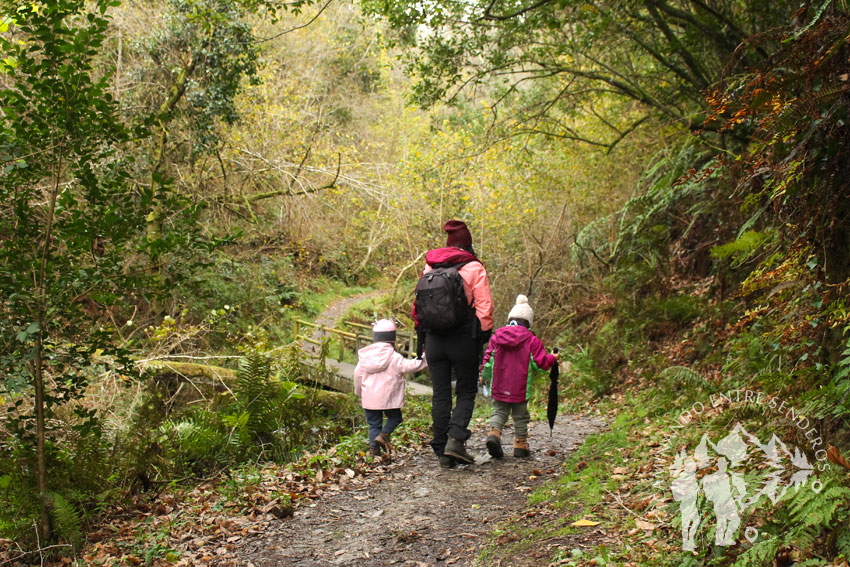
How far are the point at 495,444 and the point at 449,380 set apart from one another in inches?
31.4

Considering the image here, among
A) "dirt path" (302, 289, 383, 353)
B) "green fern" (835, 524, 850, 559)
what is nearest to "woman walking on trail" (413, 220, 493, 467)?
"green fern" (835, 524, 850, 559)

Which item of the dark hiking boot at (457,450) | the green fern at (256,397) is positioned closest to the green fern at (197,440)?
the green fern at (256,397)

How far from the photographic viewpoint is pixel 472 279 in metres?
5.97

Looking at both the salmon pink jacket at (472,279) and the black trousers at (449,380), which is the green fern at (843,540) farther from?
the black trousers at (449,380)

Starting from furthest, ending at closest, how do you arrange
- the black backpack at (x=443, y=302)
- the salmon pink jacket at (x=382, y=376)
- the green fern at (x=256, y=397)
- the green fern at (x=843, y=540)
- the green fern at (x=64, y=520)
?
the green fern at (x=256, y=397)
the salmon pink jacket at (x=382, y=376)
the black backpack at (x=443, y=302)
the green fern at (x=64, y=520)
the green fern at (x=843, y=540)

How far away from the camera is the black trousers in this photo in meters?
6.04

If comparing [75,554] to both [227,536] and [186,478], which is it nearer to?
[227,536]

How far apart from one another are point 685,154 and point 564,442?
5.84 meters

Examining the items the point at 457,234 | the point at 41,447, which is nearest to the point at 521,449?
the point at 457,234

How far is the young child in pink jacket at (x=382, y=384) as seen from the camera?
6.85m

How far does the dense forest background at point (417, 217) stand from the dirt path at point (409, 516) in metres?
1.22

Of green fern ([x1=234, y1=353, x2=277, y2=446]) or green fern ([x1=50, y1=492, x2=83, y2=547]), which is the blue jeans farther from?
green fern ([x1=50, y1=492, x2=83, y2=547])

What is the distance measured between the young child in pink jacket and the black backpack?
1.02 meters

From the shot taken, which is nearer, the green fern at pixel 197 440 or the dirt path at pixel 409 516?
the dirt path at pixel 409 516
